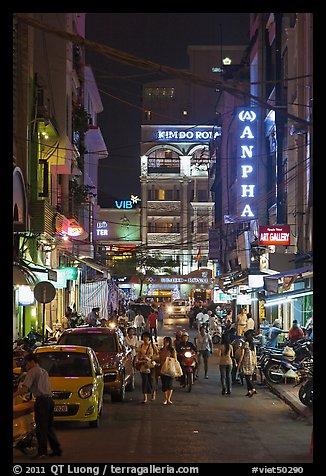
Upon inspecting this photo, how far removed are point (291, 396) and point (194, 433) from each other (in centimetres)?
626

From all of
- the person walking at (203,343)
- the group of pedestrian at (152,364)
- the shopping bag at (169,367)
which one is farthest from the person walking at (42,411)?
the person walking at (203,343)

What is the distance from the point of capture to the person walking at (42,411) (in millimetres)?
13039

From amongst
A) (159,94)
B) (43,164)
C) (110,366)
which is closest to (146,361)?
(110,366)

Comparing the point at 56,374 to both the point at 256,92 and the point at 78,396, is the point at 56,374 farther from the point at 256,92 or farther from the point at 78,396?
the point at 256,92

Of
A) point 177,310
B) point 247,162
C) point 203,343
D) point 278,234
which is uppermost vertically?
point 247,162

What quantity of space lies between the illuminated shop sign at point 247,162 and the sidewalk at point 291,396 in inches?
690

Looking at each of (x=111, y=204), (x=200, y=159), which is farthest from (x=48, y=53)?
(x=111, y=204)

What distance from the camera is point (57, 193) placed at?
4197 centimetres

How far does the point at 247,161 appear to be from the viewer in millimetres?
42438

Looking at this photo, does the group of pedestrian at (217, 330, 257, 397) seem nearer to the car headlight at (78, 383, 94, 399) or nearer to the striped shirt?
the car headlight at (78, 383, 94, 399)

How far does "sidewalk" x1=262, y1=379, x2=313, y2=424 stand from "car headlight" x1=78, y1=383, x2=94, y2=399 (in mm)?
4598

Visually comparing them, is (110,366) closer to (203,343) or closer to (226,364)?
(226,364)

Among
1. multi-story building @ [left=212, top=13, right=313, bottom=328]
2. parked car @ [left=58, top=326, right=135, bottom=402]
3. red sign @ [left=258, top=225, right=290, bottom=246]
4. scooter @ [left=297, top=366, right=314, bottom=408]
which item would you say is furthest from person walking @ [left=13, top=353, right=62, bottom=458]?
red sign @ [left=258, top=225, right=290, bottom=246]

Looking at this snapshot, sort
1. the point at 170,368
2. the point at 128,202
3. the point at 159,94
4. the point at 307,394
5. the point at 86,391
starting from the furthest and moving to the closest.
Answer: the point at 128,202, the point at 159,94, the point at 170,368, the point at 307,394, the point at 86,391
